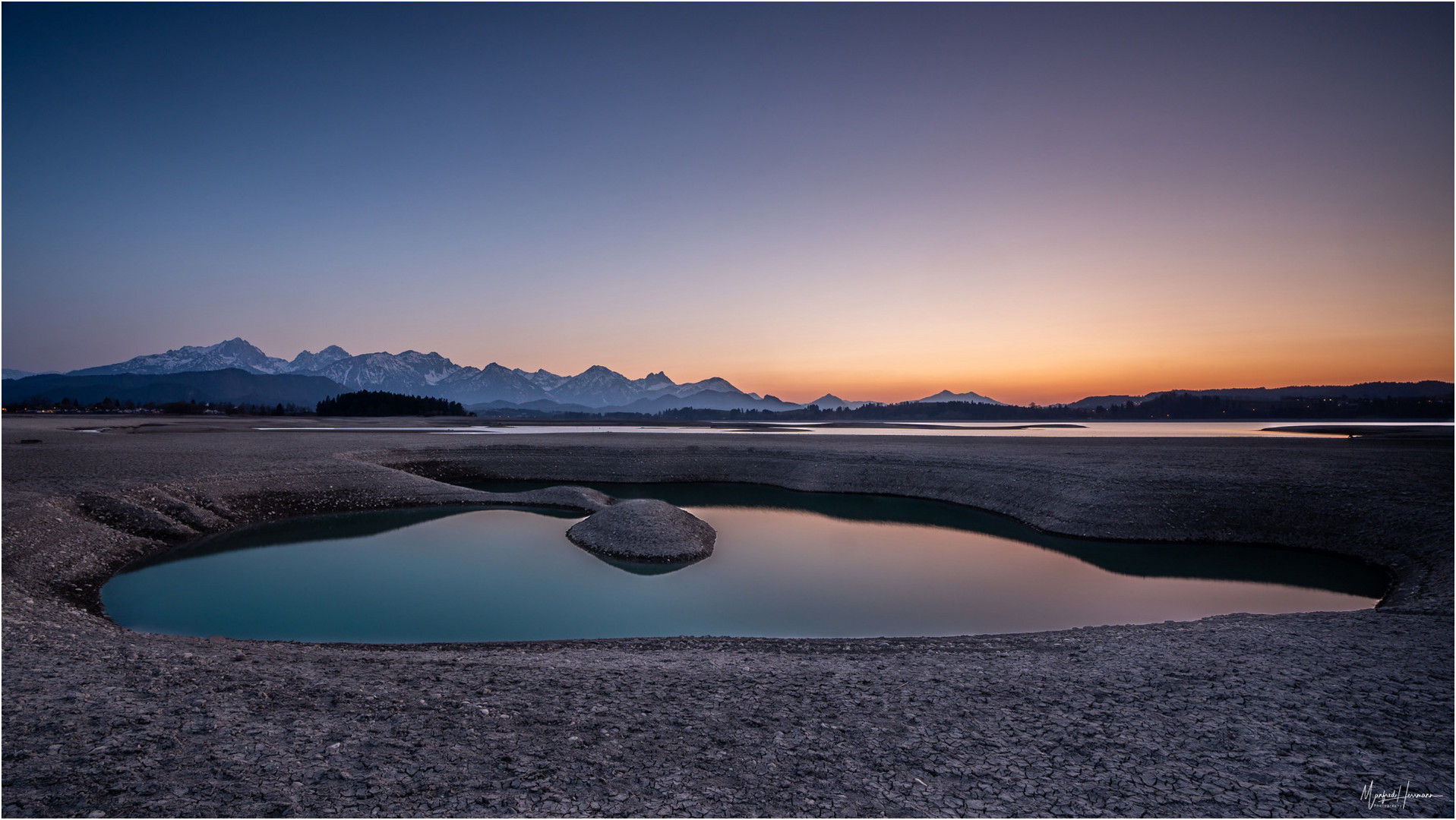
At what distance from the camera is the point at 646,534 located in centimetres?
2703

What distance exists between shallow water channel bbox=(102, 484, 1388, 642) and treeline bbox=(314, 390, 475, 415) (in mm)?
140906

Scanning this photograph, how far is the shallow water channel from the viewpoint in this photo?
1786 centimetres

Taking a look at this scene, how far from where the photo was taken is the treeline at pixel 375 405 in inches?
5994

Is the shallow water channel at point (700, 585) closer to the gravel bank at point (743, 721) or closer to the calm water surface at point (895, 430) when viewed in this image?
the gravel bank at point (743, 721)

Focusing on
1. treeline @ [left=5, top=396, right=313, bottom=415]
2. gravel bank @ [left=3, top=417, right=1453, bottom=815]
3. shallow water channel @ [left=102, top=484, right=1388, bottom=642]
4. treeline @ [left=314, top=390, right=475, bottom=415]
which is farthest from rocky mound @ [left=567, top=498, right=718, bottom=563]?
treeline @ [left=5, top=396, right=313, bottom=415]

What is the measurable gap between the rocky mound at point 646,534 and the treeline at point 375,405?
149763 mm

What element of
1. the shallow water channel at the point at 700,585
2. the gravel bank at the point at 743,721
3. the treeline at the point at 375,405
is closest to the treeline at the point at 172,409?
the treeline at the point at 375,405

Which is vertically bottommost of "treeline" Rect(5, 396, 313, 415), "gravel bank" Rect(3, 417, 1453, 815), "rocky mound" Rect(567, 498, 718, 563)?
"rocky mound" Rect(567, 498, 718, 563)

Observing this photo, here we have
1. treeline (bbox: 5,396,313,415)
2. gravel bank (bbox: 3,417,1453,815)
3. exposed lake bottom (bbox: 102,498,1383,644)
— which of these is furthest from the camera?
treeline (bbox: 5,396,313,415)

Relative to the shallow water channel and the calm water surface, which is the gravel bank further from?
the calm water surface

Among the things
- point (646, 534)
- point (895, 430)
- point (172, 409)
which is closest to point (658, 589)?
point (646, 534)

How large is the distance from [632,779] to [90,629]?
14562mm

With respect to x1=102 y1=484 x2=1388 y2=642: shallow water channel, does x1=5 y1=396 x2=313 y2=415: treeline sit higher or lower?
higher

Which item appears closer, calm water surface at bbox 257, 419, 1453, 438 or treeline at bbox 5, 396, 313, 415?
calm water surface at bbox 257, 419, 1453, 438
